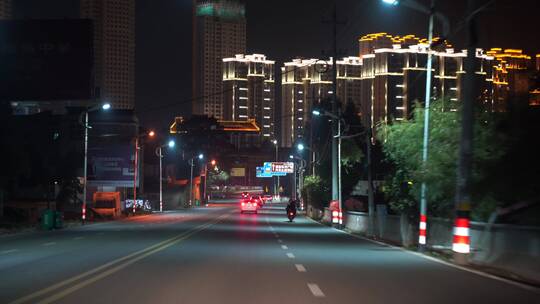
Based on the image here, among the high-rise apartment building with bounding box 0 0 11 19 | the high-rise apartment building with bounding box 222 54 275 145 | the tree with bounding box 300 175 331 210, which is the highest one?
the high-rise apartment building with bounding box 0 0 11 19

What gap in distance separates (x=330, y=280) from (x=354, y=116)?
80358 millimetres

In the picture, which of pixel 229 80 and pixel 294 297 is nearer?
pixel 294 297

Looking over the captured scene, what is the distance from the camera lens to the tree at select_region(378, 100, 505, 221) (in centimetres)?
2650

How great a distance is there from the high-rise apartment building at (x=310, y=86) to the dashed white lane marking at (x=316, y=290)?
4585 centimetres

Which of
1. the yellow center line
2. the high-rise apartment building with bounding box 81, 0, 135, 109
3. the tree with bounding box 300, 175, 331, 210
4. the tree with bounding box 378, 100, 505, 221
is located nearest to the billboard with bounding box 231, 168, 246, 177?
the high-rise apartment building with bounding box 81, 0, 135, 109

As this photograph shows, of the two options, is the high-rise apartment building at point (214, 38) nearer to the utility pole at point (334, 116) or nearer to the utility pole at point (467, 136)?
the utility pole at point (334, 116)

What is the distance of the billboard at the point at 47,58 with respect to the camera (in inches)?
1925

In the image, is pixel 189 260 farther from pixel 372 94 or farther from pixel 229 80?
pixel 229 80

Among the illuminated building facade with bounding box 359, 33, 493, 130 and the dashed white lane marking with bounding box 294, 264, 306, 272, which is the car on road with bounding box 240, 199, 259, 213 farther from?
the dashed white lane marking with bounding box 294, 264, 306, 272

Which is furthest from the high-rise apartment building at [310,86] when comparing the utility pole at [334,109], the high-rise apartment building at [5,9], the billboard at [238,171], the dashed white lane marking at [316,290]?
the dashed white lane marking at [316,290]

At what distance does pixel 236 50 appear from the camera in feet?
527

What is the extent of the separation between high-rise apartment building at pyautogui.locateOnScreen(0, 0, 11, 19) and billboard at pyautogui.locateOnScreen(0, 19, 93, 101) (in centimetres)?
5145

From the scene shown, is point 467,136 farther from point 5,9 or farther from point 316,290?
point 5,9

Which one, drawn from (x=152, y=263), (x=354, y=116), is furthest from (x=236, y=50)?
(x=152, y=263)
